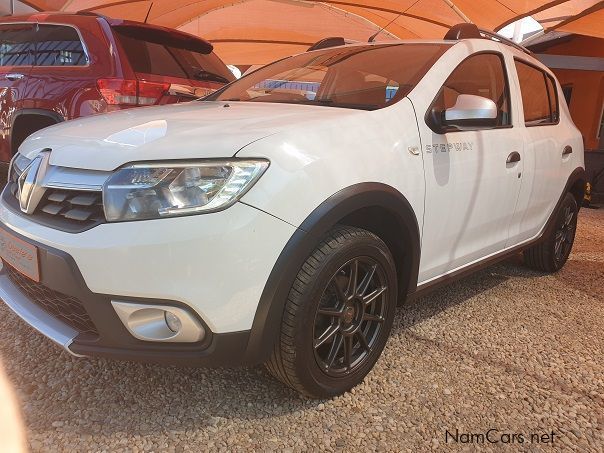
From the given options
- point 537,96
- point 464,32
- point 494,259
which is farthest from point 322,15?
point 494,259

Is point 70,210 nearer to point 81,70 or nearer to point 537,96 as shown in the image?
point 81,70

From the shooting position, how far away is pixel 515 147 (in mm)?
2992

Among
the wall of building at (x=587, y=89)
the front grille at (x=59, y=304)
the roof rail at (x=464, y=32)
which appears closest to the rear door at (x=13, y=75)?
the front grille at (x=59, y=304)

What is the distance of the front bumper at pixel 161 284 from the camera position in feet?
5.43

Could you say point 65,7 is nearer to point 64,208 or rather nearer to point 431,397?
point 64,208

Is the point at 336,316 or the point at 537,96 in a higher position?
the point at 537,96

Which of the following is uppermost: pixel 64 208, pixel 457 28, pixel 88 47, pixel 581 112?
pixel 457 28

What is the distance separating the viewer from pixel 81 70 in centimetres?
381

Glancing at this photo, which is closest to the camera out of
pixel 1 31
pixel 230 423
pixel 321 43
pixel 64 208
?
pixel 64 208

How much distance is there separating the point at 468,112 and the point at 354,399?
4.62 ft

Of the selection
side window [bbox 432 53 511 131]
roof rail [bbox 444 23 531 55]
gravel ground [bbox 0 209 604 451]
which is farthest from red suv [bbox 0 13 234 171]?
side window [bbox 432 53 511 131]

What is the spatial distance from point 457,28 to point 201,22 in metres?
10.7

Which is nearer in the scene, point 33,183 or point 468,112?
point 33,183

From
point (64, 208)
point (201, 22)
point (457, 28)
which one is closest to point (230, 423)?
point (64, 208)
